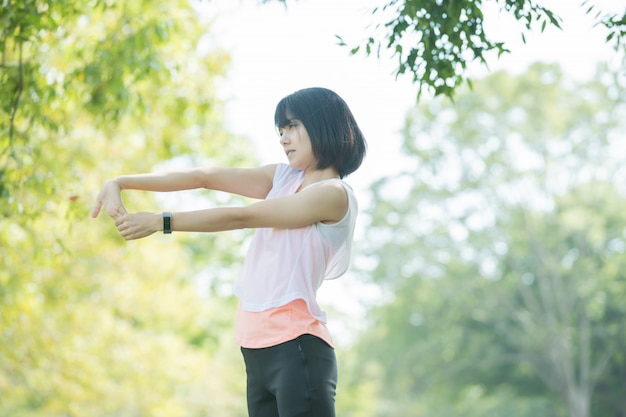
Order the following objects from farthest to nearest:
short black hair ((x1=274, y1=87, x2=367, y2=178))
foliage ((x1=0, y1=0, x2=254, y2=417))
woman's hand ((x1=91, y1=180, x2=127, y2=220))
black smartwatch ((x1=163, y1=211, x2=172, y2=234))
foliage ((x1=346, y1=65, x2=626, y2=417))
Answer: foliage ((x1=346, y1=65, x2=626, y2=417)) → foliage ((x1=0, y1=0, x2=254, y2=417)) → short black hair ((x1=274, y1=87, x2=367, y2=178)) → woman's hand ((x1=91, y1=180, x2=127, y2=220)) → black smartwatch ((x1=163, y1=211, x2=172, y2=234))

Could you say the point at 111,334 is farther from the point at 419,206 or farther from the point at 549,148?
the point at 549,148

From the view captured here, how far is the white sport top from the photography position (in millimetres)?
2562

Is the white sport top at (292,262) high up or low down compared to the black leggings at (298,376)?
up

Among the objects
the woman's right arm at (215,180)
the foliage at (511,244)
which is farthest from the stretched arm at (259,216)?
the foliage at (511,244)

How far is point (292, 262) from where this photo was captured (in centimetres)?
259

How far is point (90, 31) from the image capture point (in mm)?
8984

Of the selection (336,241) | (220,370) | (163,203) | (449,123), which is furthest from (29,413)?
(336,241)

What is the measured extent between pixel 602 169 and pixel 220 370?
11033 mm

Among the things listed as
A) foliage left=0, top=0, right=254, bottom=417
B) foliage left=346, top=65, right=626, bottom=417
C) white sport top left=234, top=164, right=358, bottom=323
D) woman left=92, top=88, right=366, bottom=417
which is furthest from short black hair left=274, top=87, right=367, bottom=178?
foliage left=346, top=65, right=626, bottom=417

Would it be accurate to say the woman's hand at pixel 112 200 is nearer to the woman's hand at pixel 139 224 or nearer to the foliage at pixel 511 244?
the woman's hand at pixel 139 224

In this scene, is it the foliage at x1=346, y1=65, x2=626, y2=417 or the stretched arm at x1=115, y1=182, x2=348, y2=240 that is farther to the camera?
the foliage at x1=346, y1=65, x2=626, y2=417

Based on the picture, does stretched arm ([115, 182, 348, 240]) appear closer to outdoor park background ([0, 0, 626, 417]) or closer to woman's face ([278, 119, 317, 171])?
woman's face ([278, 119, 317, 171])

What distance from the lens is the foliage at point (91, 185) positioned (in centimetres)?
558

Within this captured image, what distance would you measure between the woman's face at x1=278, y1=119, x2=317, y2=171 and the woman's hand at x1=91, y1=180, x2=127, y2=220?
1.73ft
